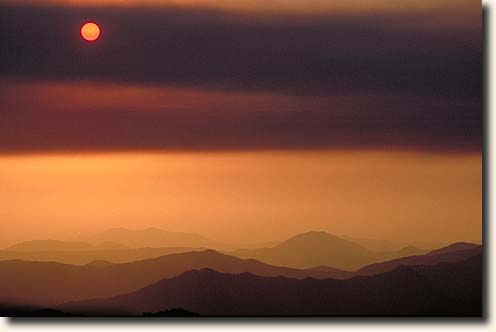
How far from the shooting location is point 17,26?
252 centimetres

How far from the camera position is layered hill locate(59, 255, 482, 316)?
8.18ft

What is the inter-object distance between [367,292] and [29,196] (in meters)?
1.20

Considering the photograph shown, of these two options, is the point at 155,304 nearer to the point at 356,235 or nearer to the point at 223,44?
the point at 356,235

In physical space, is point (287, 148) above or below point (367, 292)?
above

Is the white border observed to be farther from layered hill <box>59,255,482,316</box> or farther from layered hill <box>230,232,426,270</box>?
layered hill <box>230,232,426,270</box>

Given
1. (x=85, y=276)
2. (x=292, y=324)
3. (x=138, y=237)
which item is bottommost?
(x=292, y=324)

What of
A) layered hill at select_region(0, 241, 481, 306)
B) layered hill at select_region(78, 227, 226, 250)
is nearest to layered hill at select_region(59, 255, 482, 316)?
layered hill at select_region(0, 241, 481, 306)

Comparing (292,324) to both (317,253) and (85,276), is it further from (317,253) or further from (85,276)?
(85,276)

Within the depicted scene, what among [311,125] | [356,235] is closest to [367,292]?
[356,235]

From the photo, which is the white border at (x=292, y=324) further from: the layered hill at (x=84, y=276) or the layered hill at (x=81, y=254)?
the layered hill at (x=81, y=254)

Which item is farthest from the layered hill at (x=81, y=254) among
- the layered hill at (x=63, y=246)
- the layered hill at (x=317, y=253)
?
the layered hill at (x=317, y=253)

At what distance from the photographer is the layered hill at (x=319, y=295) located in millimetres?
2494

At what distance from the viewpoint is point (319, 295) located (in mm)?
2510

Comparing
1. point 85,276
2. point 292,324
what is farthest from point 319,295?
point 85,276
